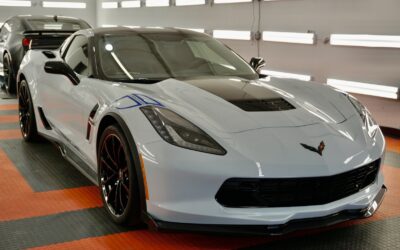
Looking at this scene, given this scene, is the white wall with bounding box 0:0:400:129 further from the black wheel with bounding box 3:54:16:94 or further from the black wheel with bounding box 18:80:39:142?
the black wheel with bounding box 18:80:39:142

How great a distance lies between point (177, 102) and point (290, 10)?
15.2 ft

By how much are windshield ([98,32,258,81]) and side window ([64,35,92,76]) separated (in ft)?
0.46

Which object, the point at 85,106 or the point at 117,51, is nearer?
the point at 85,106

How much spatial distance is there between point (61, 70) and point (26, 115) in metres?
1.46

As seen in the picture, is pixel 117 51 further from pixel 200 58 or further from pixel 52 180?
pixel 52 180

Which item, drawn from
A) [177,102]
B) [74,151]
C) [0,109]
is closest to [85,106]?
[74,151]

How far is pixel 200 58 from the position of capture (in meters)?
3.63

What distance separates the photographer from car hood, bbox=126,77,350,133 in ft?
8.36

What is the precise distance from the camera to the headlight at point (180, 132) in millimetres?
2336

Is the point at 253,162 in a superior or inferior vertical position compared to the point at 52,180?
superior

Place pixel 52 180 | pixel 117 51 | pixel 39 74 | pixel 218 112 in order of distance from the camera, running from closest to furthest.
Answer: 1. pixel 218 112
2. pixel 117 51
3. pixel 52 180
4. pixel 39 74

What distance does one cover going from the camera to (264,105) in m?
2.80

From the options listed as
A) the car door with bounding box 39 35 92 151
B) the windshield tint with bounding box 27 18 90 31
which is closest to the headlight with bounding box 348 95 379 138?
the car door with bounding box 39 35 92 151

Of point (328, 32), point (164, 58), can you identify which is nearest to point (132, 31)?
point (164, 58)
